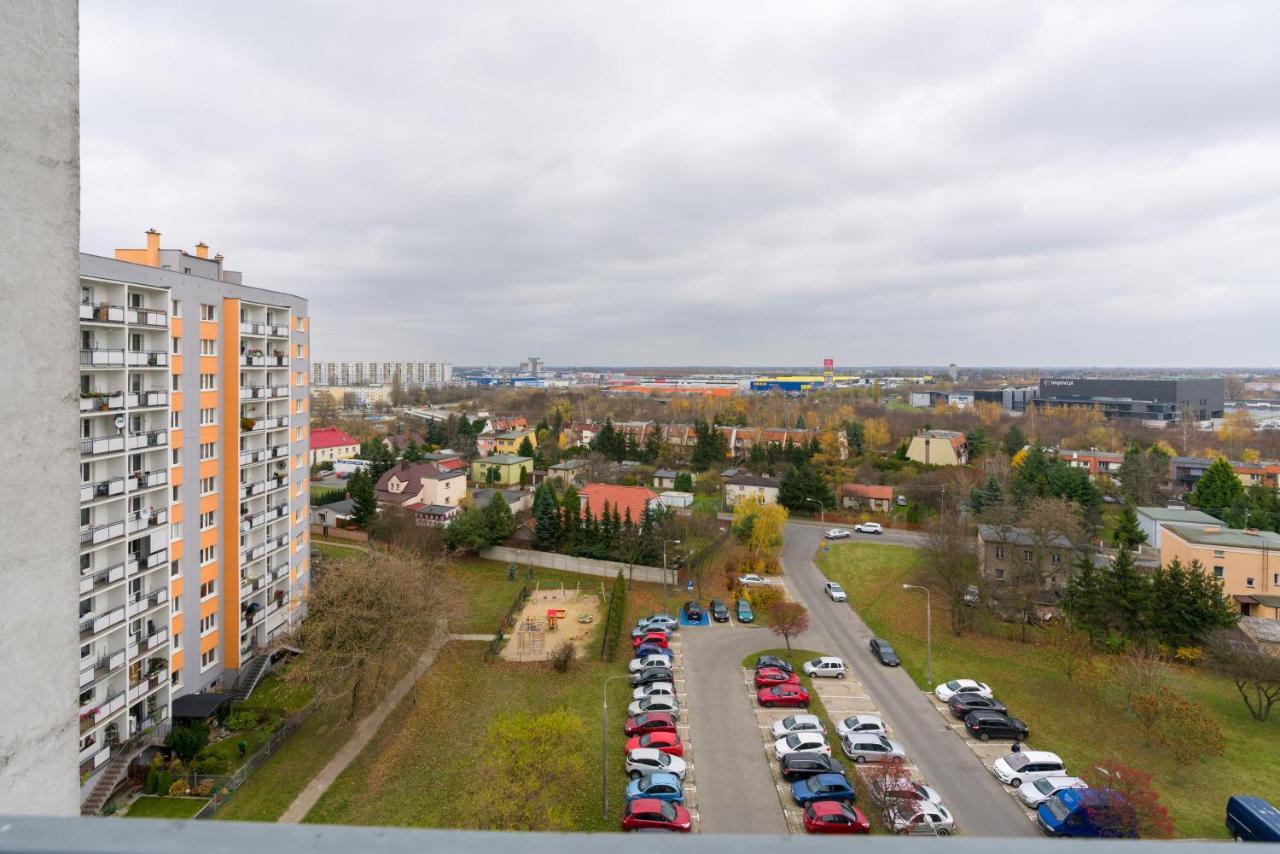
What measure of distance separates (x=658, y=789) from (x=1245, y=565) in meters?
22.3

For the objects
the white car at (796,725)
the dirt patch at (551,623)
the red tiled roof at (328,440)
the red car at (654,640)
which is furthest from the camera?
the red tiled roof at (328,440)

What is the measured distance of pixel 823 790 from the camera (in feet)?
40.5

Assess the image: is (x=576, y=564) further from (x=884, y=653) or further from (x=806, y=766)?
(x=806, y=766)

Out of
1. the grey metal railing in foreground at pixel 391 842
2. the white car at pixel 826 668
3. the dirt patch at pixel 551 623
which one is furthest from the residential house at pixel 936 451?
the grey metal railing in foreground at pixel 391 842

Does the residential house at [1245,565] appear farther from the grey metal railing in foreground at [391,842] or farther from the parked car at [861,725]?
the grey metal railing in foreground at [391,842]

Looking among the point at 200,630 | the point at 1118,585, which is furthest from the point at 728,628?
the point at 200,630

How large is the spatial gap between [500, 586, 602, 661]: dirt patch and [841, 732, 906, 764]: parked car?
813cm

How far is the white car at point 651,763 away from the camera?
43.4 ft

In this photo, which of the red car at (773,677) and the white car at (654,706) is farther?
the red car at (773,677)

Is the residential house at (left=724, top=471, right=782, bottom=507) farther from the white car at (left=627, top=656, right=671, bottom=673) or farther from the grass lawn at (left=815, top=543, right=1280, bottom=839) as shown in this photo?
the white car at (left=627, top=656, right=671, bottom=673)

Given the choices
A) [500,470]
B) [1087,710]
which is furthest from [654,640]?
[500,470]

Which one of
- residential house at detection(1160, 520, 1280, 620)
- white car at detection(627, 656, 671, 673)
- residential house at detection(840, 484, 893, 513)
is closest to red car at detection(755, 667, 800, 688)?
white car at detection(627, 656, 671, 673)

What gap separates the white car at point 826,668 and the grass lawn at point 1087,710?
2.02 m

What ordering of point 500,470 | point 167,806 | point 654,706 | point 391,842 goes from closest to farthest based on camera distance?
point 391,842 → point 167,806 → point 654,706 → point 500,470
